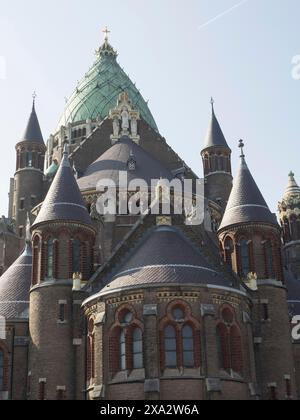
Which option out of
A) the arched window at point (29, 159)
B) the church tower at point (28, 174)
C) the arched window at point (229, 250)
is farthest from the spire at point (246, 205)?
the arched window at point (29, 159)

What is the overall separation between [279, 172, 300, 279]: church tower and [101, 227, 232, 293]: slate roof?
29.2 metres

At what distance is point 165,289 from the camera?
3747 cm

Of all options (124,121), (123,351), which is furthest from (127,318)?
(124,121)

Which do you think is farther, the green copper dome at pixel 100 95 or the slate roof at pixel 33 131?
the green copper dome at pixel 100 95

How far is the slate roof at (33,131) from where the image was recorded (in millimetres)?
68938

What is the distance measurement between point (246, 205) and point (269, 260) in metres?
3.92

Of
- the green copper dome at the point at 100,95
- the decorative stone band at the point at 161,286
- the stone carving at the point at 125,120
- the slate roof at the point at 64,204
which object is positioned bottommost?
the decorative stone band at the point at 161,286

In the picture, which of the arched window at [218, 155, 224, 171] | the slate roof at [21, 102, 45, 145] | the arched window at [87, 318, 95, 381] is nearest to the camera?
the arched window at [87, 318, 95, 381]

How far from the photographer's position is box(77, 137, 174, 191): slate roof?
56.8 meters

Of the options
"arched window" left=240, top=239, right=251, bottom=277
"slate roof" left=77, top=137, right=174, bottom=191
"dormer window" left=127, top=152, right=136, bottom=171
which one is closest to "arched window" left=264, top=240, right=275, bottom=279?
"arched window" left=240, top=239, right=251, bottom=277

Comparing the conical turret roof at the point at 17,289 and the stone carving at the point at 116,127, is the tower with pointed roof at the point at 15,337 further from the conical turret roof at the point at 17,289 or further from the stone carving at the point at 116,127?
the stone carving at the point at 116,127

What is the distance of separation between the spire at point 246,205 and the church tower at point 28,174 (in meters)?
23.5

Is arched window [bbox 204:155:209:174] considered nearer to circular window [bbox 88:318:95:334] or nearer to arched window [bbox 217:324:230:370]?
circular window [bbox 88:318:95:334]
